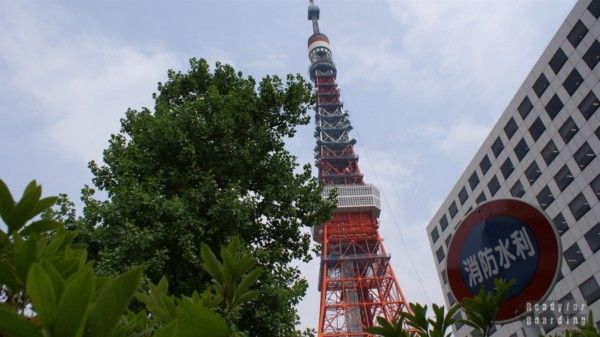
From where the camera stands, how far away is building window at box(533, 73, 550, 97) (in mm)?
28812

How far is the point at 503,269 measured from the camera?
10.1 feet

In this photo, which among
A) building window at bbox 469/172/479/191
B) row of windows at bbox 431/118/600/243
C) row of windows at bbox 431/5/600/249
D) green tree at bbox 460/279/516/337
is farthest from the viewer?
building window at bbox 469/172/479/191

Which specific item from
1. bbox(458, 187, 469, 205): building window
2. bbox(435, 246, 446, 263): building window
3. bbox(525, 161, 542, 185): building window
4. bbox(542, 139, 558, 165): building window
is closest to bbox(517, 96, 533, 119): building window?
bbox(542, 139, 558, 165): building window

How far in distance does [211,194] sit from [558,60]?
28172 millimetres

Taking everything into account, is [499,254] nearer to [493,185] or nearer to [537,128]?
[537,128]

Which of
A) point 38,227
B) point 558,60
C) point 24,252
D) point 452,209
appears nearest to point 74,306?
point 24,252

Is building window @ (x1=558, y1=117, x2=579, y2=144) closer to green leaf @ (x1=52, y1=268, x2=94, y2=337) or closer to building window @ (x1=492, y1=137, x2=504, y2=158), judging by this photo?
building window @ (x1=492, y1=137, x2=504, y2=158)

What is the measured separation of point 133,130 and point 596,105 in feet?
85.2

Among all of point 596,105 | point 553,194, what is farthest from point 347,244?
point 596,105

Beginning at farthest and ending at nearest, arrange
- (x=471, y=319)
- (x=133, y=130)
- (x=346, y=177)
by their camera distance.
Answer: (x=346, y=177)
(x=133, y=130)
(x=471, y=319)

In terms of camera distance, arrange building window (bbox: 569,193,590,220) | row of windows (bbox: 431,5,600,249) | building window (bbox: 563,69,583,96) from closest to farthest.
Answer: building window (bbox: 569,193,590,220) → row of windows (bbox: 431,5,600,249) → building window (bbox: 563,69,583,96)

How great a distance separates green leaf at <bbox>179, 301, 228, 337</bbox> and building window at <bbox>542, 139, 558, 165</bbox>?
3133 centimetres

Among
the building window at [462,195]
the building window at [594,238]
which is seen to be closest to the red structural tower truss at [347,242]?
the building window at [462,195]

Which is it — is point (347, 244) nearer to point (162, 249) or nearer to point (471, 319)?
point (162, 249)
